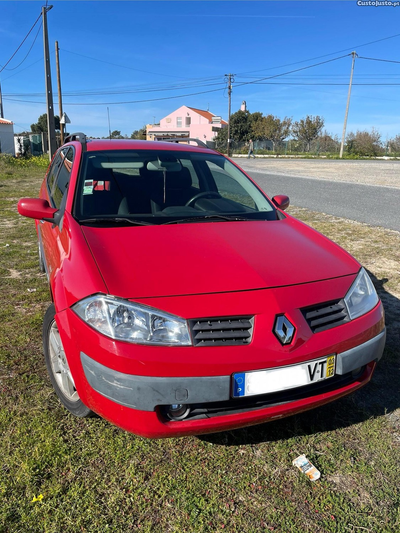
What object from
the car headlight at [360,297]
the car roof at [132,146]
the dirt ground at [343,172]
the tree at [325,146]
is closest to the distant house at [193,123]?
the tree at [325,146]

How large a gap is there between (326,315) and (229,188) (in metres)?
1.62

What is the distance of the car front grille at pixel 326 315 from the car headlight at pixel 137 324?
2.02 ft

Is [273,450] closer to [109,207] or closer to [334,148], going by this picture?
[109,207]

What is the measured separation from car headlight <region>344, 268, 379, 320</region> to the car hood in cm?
8

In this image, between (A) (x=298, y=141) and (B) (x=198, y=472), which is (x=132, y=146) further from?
(A) (x=298, y=141)

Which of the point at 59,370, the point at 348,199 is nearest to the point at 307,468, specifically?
the point at 59,370

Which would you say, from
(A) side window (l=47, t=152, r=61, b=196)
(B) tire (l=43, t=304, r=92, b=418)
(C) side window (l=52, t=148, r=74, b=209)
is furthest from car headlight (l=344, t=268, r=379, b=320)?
(A) side window (l=47, t=152, r=61, b=196)

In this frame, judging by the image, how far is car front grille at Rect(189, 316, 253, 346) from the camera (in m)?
1.80

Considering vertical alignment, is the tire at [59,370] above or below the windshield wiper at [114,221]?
below

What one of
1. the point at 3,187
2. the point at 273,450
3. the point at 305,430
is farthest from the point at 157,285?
the point at 3,187

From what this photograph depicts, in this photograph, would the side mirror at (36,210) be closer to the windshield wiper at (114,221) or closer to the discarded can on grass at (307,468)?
the windshield wiper at (114,221)

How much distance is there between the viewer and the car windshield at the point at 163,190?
2.72m

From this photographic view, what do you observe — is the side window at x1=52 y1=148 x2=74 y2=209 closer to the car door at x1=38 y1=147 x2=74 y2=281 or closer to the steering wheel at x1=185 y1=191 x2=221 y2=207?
the car door at x1=38 y1=147 x2=74 y2=281

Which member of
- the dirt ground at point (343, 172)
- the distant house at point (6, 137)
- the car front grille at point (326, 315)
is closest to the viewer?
the car front grille at point (326, 315)
